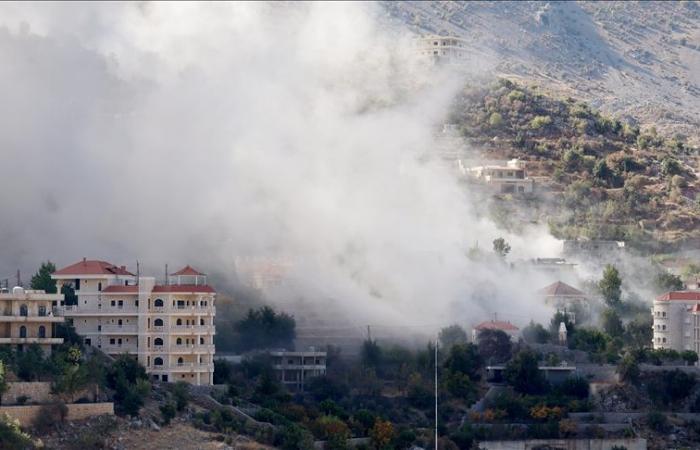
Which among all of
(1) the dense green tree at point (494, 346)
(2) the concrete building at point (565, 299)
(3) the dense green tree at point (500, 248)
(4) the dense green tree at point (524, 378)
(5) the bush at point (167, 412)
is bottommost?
(5) the bush at point (167, 412)

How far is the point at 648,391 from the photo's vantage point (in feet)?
328

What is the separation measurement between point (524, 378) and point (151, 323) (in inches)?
610

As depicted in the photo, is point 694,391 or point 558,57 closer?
point 694,391

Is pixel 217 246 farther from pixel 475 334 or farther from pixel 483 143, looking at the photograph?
pixel 483 143

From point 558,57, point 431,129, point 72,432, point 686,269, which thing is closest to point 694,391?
point 686,269

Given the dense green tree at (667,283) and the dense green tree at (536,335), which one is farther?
the dense green tree at (667,283)

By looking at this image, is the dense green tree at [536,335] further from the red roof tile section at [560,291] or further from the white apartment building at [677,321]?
the red roof tile section at [560,291]

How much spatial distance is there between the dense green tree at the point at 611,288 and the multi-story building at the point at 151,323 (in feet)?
81.7

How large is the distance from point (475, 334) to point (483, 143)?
A: 103 ft

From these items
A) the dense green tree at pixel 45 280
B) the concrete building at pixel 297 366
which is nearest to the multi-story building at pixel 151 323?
the dense green tree at pixel 45 280

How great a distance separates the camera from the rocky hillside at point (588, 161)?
12556cm

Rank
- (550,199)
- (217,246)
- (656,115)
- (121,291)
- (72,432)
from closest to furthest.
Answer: (72,432) < (121,291) < (217,246) < (550,199) < (656,115)

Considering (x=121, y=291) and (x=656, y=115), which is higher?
(x=656, y=115)

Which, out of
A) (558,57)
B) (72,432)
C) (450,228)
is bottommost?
(72,432)
